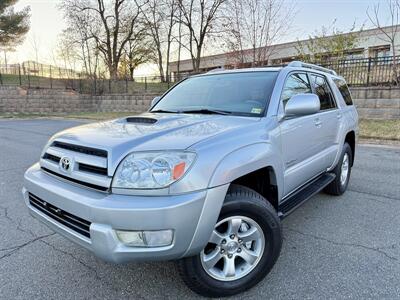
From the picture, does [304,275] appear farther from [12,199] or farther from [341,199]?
[12,199]

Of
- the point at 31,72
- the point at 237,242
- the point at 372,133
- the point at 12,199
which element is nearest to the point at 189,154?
the point at 237,242

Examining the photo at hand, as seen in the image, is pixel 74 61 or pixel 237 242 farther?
pixel 74 61

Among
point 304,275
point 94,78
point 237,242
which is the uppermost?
point 94,78

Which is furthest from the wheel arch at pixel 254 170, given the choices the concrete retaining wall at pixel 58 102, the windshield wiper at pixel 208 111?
the concrete retaining wall at pixel 58 102

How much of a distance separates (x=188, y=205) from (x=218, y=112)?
1316mm

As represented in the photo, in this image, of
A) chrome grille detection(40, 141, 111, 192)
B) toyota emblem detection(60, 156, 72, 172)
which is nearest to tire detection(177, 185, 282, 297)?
chrome grille detection(40, 141, 111, 192)

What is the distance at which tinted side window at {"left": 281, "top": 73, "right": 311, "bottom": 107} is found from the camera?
304cm

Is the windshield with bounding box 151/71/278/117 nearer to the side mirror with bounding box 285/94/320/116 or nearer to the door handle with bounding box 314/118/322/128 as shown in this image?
the side mirror with bounding box 285/94/320/116

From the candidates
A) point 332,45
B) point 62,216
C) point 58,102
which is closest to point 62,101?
point 58,102

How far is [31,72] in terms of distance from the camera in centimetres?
2842

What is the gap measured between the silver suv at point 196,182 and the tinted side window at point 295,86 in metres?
0.02

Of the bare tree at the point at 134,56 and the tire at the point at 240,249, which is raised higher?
the bare tree at the point at 134,56

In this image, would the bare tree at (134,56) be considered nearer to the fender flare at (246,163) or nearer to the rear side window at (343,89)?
the rear side window at (343,89)

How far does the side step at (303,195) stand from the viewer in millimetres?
2807
